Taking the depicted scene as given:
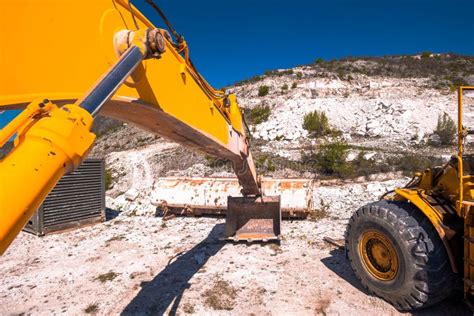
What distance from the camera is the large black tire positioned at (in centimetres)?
359

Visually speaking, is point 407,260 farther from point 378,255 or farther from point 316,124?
Result: point 316,124

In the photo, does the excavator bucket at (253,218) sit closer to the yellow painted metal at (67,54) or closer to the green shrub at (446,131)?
the yellow painted metal at (67,54)

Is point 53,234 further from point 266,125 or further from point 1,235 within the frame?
point 266,125

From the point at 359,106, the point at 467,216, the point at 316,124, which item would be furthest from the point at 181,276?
the point at 359,106

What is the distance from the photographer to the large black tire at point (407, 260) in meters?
3.59

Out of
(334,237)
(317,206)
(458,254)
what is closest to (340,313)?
(458,254)

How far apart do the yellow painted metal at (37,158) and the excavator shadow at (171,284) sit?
3.41 meters

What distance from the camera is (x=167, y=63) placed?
283cm

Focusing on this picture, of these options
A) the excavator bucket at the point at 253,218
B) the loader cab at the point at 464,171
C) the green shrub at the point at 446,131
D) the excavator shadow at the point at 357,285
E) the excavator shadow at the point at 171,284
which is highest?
the green shrub at the point at 446,131

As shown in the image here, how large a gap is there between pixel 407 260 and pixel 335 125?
21704 mm

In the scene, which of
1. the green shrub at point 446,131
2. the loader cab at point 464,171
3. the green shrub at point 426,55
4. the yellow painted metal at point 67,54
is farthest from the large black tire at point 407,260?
the green shrub at point 426,55

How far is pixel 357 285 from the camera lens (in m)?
4.66

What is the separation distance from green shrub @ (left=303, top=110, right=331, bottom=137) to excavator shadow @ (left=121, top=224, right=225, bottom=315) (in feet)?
57.2

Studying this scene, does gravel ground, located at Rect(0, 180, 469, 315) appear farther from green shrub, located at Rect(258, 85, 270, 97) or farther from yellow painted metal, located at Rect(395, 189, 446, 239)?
green shrub, located at Rect(258, 85, 270, 97)
